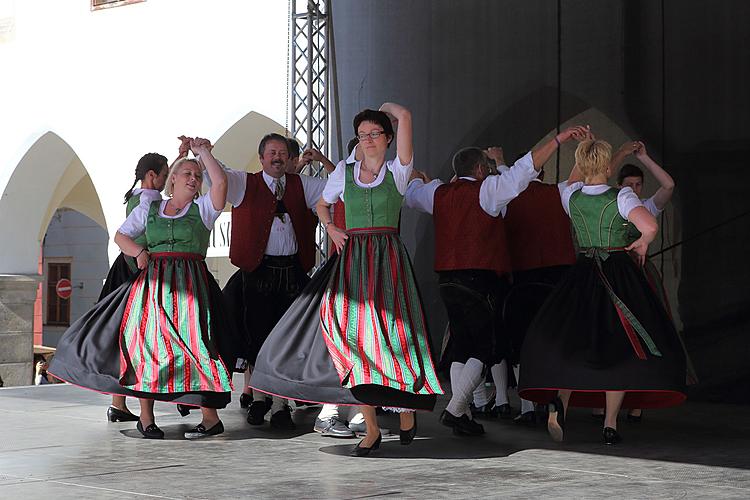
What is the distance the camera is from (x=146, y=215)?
484 cm

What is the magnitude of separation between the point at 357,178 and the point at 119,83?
24.3 ft

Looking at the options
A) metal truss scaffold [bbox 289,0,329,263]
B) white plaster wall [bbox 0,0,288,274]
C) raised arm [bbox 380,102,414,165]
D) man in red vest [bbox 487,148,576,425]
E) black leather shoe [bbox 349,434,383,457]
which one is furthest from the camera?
white plaster wall [bbox 0,0,288,274]

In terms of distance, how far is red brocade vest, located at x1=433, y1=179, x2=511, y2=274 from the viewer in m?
4.83

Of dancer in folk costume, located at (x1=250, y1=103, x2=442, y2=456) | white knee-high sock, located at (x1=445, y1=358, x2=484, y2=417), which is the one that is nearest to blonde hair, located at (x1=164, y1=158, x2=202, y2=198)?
dancer in folk costume, located at (x1=250, y1=103, x2=442, y2=456)

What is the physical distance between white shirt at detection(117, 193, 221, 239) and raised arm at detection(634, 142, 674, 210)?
1829 mm

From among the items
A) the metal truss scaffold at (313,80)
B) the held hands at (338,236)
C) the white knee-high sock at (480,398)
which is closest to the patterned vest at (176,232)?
the held hands at (338,236)

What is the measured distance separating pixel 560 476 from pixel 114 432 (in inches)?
80.0

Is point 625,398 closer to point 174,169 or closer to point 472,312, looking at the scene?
point 472,312

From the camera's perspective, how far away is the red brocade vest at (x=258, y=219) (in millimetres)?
5133

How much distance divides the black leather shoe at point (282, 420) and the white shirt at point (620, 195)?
4.90 ft

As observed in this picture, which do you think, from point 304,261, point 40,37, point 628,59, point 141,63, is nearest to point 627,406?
point 304,261

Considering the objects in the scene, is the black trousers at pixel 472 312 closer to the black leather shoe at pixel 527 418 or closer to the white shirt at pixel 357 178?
the black leather shoe at pixel 527 418

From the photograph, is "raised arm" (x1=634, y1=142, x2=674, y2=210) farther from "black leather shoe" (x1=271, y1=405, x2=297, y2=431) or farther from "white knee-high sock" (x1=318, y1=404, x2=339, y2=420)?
"black leather shoe" (x1=271, y1=405, x2=297, y2=431)

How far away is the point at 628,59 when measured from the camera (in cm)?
672
